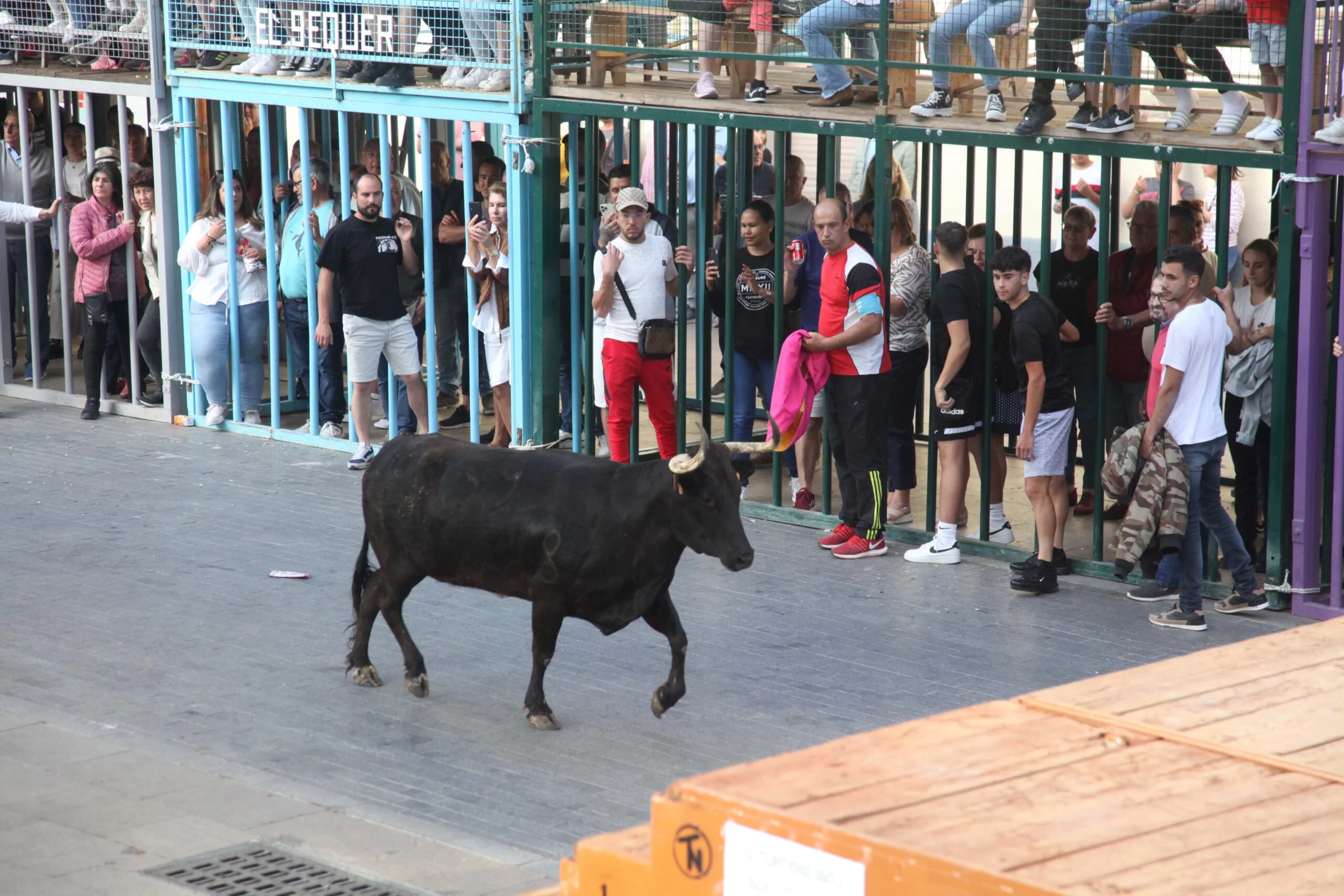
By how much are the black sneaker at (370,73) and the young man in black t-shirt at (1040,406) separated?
5.31m

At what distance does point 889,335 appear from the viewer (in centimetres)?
1095

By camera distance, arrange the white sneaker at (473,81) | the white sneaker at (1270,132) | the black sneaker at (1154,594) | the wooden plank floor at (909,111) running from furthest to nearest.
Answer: the white sneaker at (473,81) → the black sneaker at (1154,594) → the wooden plank floor at (909,111) → the white sneaker at (1270,132)

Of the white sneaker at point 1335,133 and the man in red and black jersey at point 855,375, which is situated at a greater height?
the white sneaker at point 1335,133

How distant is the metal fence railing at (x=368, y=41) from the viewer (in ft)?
40.0

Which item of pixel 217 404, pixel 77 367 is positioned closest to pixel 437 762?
pixel 217 404

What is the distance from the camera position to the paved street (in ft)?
22.7

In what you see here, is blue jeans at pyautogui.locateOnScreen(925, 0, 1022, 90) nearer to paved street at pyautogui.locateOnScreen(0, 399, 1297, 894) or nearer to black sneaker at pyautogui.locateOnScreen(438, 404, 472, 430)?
paved street at pyautogui.locateOnScreen(0, 399, 1297, 894)

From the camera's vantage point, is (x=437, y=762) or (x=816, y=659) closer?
(x=437, y=762)

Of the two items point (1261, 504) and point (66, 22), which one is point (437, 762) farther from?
point (66, 22)

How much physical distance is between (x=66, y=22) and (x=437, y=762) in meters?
9.57

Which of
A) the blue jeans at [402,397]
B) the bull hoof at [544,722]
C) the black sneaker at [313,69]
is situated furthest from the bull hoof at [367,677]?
the black sneaker at [313,69]

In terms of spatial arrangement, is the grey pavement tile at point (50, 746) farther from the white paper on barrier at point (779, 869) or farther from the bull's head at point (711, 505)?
the white paper on barrier at point (779, 869)

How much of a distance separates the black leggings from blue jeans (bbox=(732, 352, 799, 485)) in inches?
222

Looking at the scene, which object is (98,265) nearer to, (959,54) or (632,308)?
(632,308)
